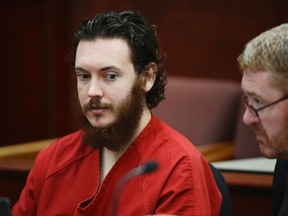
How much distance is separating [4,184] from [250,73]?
1142 millimetres

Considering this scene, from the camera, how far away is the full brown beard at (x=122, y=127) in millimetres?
1782

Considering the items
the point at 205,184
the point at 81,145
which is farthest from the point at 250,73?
the point at 81,145

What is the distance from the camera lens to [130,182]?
171 cm

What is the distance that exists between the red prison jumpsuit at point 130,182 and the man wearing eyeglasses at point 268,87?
221 millimetres

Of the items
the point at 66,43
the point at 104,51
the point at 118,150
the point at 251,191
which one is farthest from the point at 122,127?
the point at 66,43

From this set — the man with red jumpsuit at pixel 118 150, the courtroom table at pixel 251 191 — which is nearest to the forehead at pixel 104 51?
the man with red jumpsuit at pixel 118 150

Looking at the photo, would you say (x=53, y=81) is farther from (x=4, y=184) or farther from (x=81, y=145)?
(x=81, y=145)

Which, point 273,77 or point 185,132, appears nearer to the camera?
point 273,77

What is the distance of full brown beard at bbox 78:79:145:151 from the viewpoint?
5.85 ft

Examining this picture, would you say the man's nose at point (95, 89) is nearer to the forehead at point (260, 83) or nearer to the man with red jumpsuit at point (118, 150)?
the man with red jumpsuit at point (118, 150)

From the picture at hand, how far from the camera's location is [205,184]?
1724mm

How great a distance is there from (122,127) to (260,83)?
1.42 ft

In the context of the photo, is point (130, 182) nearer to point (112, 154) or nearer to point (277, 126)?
point (112, 154)

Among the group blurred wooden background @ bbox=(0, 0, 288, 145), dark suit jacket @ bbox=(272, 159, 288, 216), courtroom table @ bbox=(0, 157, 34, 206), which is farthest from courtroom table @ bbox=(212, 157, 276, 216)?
blurred wooden background @ bbox=(0, 0, 288, 145)
